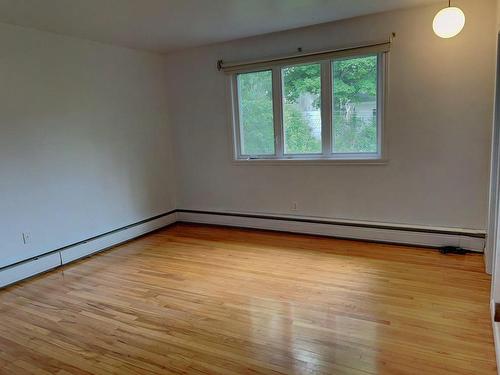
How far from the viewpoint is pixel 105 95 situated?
14.0 ft

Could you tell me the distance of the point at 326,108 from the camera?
414cm

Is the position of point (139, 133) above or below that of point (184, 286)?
above

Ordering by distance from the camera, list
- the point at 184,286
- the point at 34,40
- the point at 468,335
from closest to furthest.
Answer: the point at 468,335, the point at 184,286, the point at 34,40

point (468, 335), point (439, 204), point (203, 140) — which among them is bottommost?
point (468, 335)

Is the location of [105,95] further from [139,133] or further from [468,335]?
[468,335]

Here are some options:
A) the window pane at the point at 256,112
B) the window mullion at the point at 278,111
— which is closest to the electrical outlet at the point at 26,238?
the window pane at the point at 256,112

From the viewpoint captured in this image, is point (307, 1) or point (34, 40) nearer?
point (307, 1)

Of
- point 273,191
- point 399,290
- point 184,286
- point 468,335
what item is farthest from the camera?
point 273,191

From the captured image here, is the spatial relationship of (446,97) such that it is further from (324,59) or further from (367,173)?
(324,59)

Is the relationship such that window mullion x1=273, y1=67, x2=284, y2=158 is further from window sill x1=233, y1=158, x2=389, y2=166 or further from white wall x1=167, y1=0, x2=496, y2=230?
white wall x1=167, y1=0, x2=496, y2=230

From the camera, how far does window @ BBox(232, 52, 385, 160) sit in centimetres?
395

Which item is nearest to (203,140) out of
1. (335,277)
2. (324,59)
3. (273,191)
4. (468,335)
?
(273,191)

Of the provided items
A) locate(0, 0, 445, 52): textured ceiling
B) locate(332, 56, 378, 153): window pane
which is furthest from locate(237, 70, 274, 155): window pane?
locate(332, 56, 378, 153): window pane

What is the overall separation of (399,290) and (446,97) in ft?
6.45
